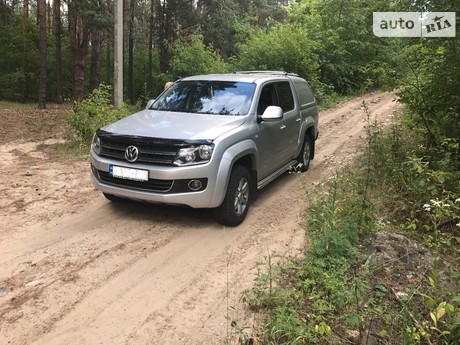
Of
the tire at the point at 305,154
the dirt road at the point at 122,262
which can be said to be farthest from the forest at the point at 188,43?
the dirt road at the point at 122,262

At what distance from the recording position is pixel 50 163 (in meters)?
8.16

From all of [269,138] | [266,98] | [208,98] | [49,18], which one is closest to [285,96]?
[266,98]

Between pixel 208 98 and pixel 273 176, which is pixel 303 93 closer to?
pixel 273 176

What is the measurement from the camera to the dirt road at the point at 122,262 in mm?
3154

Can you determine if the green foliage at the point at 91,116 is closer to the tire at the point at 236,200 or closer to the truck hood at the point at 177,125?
the truck hood at the point at 177,125

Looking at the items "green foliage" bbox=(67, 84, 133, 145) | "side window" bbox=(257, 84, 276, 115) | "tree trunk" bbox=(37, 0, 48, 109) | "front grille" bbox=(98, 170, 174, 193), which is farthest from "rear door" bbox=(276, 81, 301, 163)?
"tree trunk" bbox=(37, 0, 48, 109)

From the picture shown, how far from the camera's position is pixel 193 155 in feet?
15.0

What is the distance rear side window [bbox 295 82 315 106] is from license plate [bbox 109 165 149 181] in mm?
3708

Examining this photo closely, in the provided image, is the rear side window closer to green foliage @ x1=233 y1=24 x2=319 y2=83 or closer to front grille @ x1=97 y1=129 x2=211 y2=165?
front grille @ x1=97 y1=129 x2=211 y2=165

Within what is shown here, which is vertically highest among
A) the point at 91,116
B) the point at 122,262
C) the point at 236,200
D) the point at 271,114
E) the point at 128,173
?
the point at 271,114

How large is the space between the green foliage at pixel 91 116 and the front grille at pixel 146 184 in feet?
15.6

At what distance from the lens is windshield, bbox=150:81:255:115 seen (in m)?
5.61

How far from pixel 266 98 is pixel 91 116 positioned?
519 centimetres

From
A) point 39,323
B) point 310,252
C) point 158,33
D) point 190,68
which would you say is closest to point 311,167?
point 310,252
